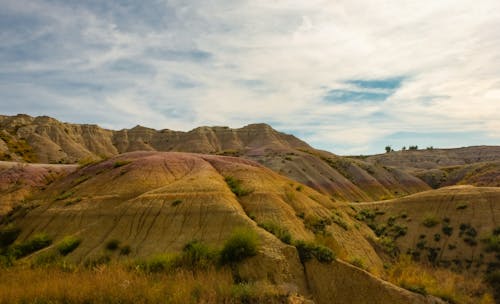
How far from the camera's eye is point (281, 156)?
92375mm

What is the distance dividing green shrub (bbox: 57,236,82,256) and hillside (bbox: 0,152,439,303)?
0.22 metres

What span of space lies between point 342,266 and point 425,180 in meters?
105

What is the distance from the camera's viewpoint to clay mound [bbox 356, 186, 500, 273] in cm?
3635

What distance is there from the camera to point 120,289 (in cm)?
1063

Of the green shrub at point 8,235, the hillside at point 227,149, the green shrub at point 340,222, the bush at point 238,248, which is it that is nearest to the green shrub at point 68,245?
the green shrub at point 8,235

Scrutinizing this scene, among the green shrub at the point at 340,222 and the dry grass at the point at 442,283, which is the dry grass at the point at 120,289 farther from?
the green shrub at the point at 340,222

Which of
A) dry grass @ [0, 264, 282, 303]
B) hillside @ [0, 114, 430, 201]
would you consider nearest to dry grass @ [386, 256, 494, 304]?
dry grass @ [0, 264, 282, 303]

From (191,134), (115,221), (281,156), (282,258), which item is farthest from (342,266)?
(191,134)

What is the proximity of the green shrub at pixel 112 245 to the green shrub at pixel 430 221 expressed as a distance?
3331cm

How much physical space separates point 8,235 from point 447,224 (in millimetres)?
42538

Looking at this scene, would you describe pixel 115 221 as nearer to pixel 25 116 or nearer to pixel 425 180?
pixel 425 180

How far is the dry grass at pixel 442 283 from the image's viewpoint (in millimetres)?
19125

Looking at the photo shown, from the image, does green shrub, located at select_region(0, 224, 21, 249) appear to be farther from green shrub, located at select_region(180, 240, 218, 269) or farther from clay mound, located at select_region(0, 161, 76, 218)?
green shrub, located at select_region(180, 240, 218, 269)

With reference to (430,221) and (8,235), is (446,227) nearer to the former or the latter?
(430,221)
